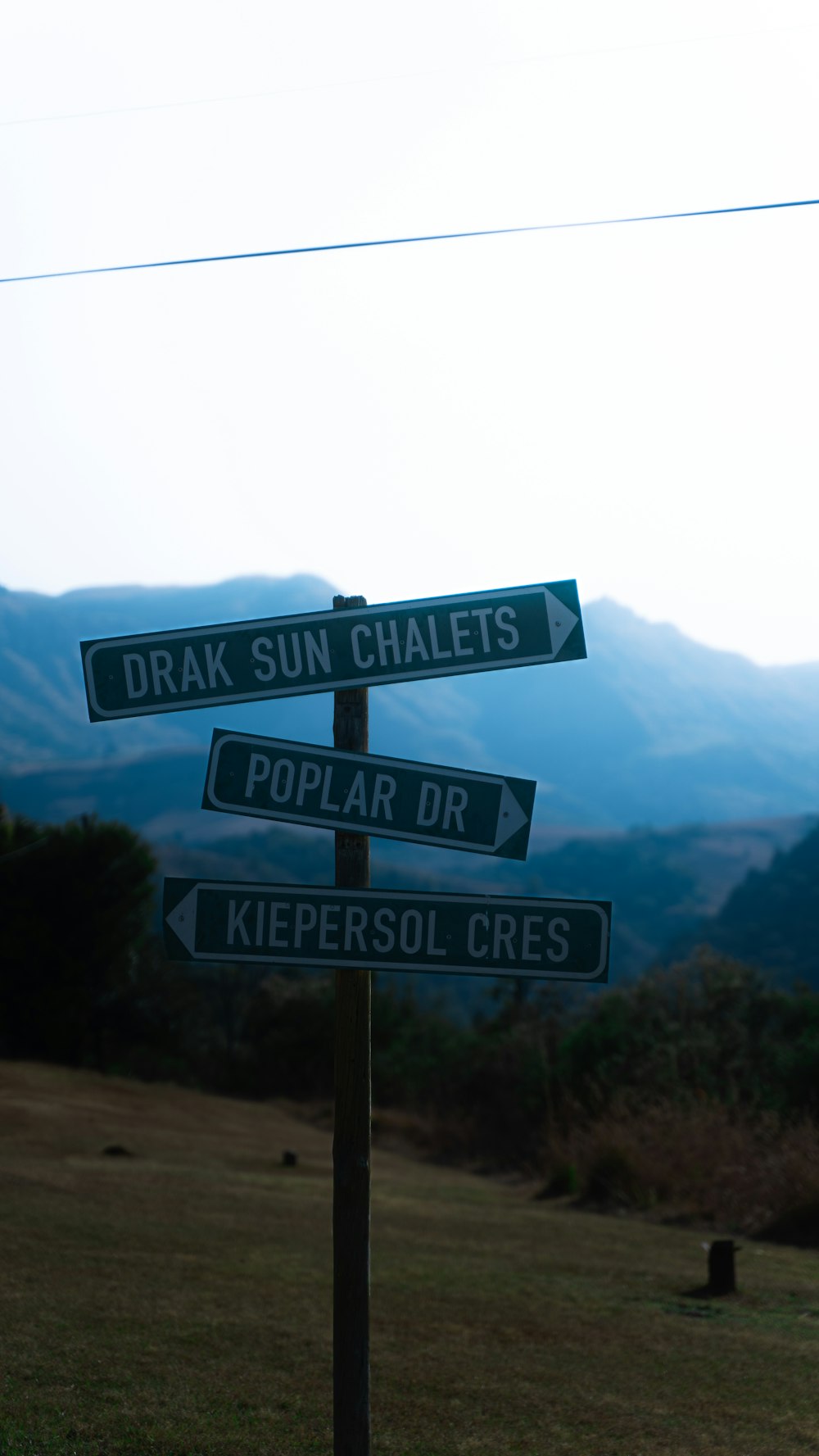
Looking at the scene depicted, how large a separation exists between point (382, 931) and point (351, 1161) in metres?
0.72

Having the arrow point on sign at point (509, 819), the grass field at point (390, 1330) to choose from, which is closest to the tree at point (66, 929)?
the grass field at point (390, 1330)

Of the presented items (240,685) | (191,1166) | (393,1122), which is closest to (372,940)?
Answer: (240,685)

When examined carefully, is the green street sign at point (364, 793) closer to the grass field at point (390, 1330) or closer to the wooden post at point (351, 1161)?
the wooden post at point (351, 1161)

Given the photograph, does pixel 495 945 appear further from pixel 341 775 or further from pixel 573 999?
pixel 573 999

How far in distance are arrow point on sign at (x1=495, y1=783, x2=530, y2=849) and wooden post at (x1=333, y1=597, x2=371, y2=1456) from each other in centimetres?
42

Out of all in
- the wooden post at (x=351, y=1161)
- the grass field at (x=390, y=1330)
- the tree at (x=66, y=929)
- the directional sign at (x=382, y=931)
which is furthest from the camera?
the tree at (x=66, y=929)

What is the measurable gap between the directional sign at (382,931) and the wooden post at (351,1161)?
0.39 ft

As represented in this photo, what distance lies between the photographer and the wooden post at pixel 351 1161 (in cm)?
371

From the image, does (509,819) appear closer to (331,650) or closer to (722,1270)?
(331,650)

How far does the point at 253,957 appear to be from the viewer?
3.84 m

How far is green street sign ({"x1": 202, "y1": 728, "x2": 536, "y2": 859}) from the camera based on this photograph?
3922 millimetres

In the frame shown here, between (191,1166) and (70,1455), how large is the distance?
1177cm

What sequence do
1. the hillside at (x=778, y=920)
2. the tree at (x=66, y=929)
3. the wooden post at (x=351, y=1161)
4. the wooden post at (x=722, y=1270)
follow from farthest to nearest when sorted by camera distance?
the hillside at (x=778, y=920) → the tree at (x=66, y=929) → the wooden post at (x=722, y=1270) → the wooden post at (x=351, y=1161)

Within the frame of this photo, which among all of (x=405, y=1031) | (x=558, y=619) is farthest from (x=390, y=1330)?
(x=405, y=1031)
